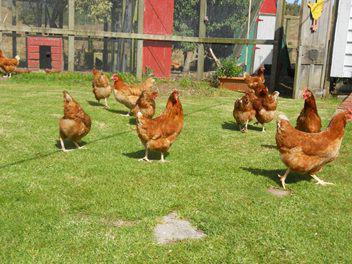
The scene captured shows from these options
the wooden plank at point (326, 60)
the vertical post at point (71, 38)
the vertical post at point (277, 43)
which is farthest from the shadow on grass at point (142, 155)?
the wooden plank at point (326, 60)

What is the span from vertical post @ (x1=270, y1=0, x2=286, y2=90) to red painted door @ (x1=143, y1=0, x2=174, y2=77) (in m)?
3.61

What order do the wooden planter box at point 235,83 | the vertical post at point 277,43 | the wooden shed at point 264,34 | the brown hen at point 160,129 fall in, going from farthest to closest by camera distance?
the wooden shed at point 264,34, the wooden planter box at point 235,83, the vertical post at point 277,43, the brown hen at point 160,129

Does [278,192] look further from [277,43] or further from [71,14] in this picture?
[71,14]

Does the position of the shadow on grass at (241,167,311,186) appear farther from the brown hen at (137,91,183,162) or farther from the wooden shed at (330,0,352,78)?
the wooden shed at (330,0,352,78)

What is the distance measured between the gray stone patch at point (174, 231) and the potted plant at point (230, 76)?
10.3 m

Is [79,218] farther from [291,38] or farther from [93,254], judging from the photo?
[291,38]

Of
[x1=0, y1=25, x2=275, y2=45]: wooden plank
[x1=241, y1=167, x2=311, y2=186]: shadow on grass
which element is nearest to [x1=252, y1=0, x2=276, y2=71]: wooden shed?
[x1=0, y1=25, x2=275, y2=45]: wooden plank

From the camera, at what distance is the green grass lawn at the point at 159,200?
385 centimetres

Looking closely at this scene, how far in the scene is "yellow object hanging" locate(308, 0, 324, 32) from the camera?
40.7 ft

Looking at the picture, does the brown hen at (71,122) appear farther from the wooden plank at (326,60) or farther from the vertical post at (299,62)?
the wooden plank at (326,60)

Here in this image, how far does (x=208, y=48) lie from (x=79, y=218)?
11448 millimetres

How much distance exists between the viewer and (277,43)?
14.1m

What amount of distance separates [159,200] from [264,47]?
12607 mm

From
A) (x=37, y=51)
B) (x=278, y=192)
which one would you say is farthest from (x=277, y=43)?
(x=278, y=192)
